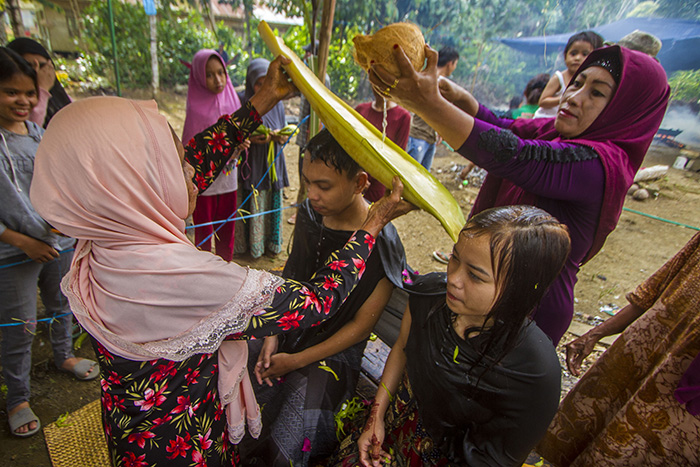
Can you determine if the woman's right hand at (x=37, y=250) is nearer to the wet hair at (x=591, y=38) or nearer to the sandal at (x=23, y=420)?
the sandal at (x=23, y=420)

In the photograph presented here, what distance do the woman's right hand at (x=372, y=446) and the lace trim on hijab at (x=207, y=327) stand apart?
0.71 meters

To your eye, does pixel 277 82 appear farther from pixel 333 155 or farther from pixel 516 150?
pixel 516 150

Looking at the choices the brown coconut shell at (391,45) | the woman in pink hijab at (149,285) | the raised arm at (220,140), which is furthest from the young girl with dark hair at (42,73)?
the brown coconut shell at (391,45)

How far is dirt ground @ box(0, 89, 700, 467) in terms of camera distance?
7.86ft

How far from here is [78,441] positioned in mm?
2104

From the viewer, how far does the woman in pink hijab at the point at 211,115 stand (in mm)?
3480

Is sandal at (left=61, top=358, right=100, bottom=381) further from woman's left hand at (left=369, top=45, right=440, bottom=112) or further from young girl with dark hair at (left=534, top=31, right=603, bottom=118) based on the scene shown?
young girl with dark hair at (left=534, top=31, right=603, bottom=118)

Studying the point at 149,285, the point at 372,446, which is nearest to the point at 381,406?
the point at 372,446

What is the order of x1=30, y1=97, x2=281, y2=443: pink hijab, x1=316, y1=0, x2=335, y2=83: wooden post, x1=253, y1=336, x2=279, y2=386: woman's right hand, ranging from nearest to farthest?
x1=30, y1=97, x2=281, y2=443: pink hijab → x1=253, y1=336, x2=279, y2=386: woman's right hand → x1=316, y1=0, x2=335, y2=83: wooden post

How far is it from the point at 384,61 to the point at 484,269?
0.75m

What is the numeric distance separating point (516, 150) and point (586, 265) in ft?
16.8

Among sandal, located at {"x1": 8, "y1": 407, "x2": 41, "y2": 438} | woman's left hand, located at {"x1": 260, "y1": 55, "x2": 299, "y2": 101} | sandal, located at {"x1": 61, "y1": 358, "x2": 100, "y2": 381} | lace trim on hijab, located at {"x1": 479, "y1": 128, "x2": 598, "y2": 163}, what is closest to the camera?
lace trim on hijab, located at {"x1": 479, "y1": 128, "x2": 598, "y2": 163}

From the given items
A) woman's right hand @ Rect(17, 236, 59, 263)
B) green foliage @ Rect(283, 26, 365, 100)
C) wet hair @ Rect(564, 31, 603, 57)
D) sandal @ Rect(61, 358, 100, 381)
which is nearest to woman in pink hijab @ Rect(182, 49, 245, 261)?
sandal @ Rect(61, 358, 100, 381)

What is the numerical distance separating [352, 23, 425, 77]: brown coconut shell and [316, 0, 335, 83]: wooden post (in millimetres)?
1392
